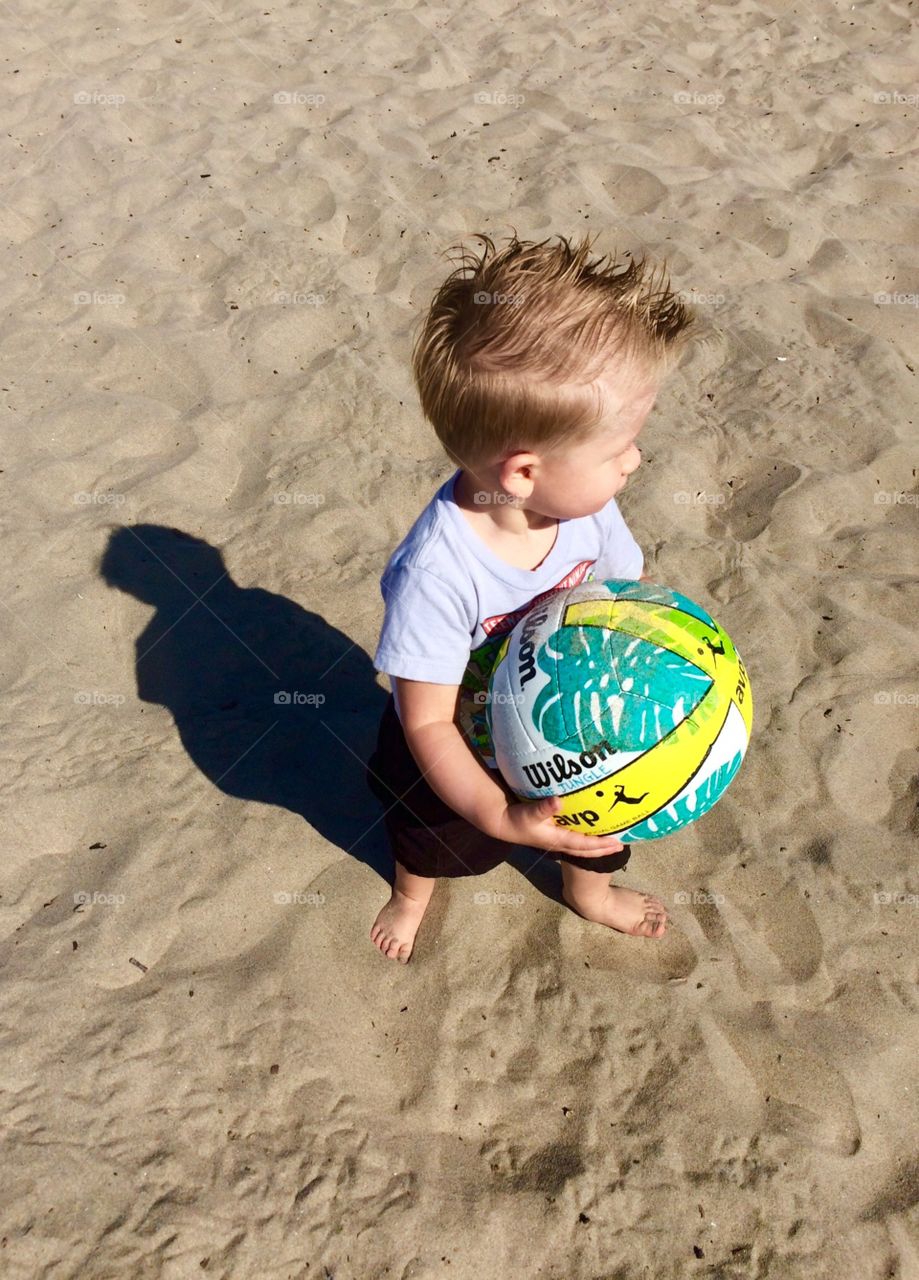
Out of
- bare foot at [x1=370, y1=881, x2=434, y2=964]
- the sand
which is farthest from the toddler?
the sand

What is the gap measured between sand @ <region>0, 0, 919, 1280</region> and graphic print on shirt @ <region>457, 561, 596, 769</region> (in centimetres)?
69

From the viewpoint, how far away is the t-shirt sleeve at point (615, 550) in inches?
98.2

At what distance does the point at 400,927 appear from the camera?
2725 millimetres

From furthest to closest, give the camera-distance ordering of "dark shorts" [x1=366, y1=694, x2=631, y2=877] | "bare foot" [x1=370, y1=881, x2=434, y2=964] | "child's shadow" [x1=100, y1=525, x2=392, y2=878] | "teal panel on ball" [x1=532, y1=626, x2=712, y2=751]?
"child's shadow" [x1=100, y1=525, x2=392, y2=878], "bare foot" [x1=370, y1=881, x2=434, y2=964], "dark shorts" [x1=366, y1=694, x2=631, y2=877], "teal panel on ball" [x1=532, y1=626, x2=712, y2=751]

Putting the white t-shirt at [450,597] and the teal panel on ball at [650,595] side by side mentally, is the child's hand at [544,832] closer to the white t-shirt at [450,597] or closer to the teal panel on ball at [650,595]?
the white t-shirt at [450,597]

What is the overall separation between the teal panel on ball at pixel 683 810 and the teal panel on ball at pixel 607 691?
176 mm

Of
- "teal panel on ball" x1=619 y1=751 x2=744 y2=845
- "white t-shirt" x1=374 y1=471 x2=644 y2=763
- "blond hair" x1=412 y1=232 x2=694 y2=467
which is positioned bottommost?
"teal panel on ball" x1=619 y1=751 x2=744 y2=845

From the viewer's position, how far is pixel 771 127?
603 centimetres

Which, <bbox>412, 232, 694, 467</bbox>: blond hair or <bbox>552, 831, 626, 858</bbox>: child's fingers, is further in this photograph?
<bbox>552, 831, 626, 858</bbox>: child's fingers

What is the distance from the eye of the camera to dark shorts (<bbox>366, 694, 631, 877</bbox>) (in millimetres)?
2433

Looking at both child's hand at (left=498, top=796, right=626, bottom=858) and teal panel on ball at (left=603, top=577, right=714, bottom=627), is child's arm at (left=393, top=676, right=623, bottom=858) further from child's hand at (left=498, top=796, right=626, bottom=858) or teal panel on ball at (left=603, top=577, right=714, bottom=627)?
teal panel on ball at (left=603, top=577, right=714, bottom=627)

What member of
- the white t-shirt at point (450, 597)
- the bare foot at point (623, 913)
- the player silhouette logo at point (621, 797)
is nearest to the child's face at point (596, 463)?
the white t-shirt at point (450, 597)

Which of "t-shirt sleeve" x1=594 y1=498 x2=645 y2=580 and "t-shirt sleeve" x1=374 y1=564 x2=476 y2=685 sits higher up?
"t-shirt sleeve" x1=374 y1=564 x2=476 y2=685

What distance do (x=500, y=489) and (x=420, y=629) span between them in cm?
34
